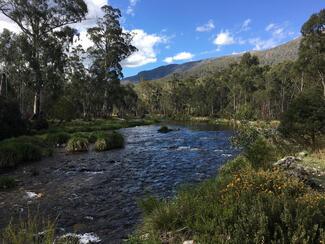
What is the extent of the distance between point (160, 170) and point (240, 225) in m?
12.2

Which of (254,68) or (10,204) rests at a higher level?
(254,68)

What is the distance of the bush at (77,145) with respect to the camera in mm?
25297

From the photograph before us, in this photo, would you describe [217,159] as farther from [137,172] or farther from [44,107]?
[44,107]

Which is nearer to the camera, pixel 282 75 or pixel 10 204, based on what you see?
pixel 10 204

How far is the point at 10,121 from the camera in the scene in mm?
Result: 28469

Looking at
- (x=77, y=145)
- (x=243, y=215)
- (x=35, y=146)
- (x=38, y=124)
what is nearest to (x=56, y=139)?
(x=77, y=145)

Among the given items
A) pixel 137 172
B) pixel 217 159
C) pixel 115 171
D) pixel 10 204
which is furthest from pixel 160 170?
pixel 10 204

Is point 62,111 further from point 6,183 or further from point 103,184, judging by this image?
point 103,184

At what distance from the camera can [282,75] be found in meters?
89.9

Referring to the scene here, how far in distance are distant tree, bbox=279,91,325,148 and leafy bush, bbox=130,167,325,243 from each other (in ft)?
31.3

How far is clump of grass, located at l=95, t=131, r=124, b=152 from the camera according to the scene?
26156 mm

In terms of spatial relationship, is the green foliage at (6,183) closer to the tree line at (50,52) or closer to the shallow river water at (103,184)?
the shallow river water at (103,184)

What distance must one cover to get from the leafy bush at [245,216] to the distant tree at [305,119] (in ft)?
31.3

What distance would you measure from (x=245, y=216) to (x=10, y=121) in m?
26.5
